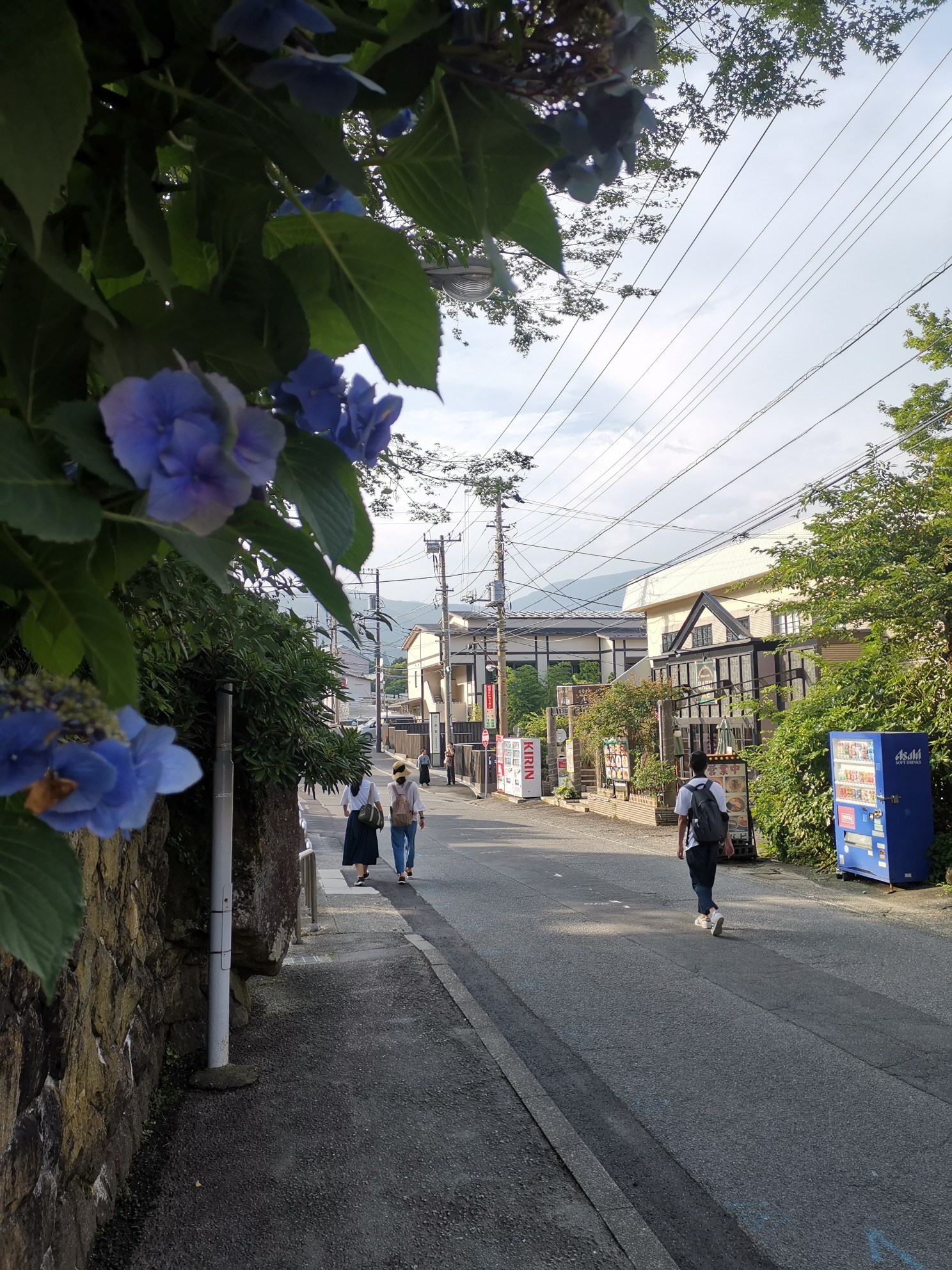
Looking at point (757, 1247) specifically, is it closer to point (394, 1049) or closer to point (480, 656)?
point (394, 1049)

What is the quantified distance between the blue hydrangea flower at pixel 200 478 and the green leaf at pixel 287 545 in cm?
9

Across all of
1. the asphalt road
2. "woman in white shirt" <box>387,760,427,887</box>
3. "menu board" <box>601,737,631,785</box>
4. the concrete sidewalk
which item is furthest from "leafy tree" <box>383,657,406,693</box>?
the concrete sidewalk

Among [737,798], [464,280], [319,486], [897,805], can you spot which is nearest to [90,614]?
[319,486]

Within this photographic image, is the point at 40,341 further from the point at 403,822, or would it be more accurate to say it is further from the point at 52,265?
the point at 403,822

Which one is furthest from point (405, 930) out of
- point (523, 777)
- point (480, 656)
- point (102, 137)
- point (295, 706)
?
point (480, 656)

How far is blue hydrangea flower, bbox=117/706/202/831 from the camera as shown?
1.79 ft

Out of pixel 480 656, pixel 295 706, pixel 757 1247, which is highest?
pixel 480 656

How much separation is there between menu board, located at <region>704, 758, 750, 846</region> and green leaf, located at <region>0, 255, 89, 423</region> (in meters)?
14.8

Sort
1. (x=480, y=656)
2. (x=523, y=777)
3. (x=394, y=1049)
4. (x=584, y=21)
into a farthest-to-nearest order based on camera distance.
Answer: (x=480, y=656)
(x=523, y=777)
(x=394, y=1049)
(x=584, y=21)

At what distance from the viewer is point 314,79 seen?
2.11 feet

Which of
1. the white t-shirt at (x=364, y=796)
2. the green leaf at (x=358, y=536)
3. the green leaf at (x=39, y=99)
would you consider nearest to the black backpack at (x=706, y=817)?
the white t-shirt at (x=364, y=796)

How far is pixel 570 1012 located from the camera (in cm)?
700

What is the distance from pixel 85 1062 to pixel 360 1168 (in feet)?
4.79

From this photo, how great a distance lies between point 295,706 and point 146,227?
5.28 meters
